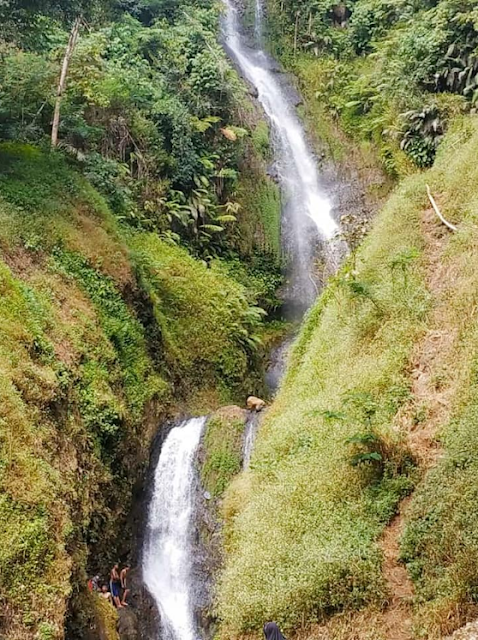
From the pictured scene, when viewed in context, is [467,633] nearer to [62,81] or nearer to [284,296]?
[62,81]

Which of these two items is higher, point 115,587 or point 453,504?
point 453,504

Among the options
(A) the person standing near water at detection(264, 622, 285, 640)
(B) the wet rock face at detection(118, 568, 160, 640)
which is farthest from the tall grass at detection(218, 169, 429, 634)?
(B) the wet rock face at detection(118, 568, 160, 640)

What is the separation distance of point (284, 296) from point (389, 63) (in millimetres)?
9479

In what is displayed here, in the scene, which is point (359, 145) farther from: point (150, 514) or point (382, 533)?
point (382, 533)

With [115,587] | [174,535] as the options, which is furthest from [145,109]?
[115,587]

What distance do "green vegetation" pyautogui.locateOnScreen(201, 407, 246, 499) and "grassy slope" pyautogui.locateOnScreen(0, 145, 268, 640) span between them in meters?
1.54

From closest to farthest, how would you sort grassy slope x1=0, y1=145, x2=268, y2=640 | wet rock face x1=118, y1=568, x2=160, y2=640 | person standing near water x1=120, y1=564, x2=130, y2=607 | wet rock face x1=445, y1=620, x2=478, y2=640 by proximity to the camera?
wet rock face x1=445, y1=620, x2=478, y2=640 → grassy slope x1=0, y1=145, x2=268, y2=640 → wet rock face x1=118, y1=568, x2=160, y2=640 → person standing near water x1=120, y1=564, x2=130, y2=607

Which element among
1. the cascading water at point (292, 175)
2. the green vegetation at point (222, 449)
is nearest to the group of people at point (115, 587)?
the green vegetation at point (222, 449)

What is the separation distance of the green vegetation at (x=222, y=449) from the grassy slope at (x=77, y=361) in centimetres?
154

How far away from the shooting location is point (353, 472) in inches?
322

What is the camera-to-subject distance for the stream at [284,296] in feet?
36.4

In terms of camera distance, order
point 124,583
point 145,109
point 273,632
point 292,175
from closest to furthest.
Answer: point 273,632 < point 124,583 < point 145,109 < point 292,175

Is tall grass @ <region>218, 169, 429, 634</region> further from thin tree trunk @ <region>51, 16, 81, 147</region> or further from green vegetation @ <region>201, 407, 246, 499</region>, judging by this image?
thin tree trunk @ <region>51, 16, 81, 147</region>

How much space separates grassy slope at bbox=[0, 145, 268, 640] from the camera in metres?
7.82
